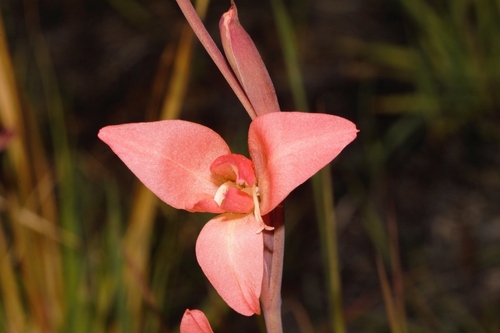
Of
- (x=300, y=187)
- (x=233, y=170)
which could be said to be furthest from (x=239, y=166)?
(x=300, y=187)

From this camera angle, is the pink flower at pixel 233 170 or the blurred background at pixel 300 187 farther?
the blurred background at pixel 300 187

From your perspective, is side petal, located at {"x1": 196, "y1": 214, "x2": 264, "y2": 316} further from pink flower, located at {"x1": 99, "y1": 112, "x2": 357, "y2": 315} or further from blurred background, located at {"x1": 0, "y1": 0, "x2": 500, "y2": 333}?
blurred background, located at {"x1": 0, "y1": 0, "x2": 500, "y2": 333}

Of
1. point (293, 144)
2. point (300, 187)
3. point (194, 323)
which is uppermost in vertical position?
point (293, 144)

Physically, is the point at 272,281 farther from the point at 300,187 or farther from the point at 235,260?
the point at 300,187

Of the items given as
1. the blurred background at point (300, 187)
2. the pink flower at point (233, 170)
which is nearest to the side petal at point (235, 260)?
the pink flower at point (233, 170)

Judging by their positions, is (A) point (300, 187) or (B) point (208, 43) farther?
(A) point (300, 187)

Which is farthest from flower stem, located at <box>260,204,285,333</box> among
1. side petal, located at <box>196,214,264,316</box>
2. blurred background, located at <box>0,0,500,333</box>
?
blurred background, located at <box>0,0,500,333</box>

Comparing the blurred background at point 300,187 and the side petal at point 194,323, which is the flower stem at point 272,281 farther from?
the blurred background at point 300,187
